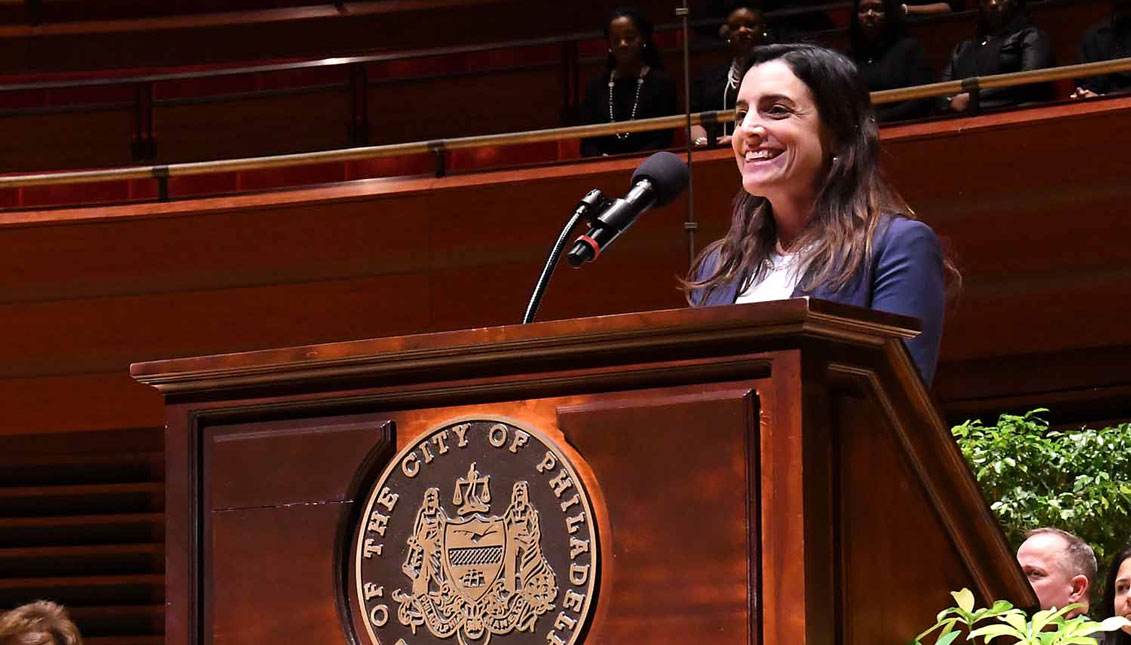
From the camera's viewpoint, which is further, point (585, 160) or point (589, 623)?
point (585, 160)

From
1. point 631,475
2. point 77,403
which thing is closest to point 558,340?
point 631,475

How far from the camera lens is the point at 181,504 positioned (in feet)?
5.22

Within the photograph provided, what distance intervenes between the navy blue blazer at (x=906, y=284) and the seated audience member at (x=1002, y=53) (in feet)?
13.6

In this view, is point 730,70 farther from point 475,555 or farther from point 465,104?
point 475,555

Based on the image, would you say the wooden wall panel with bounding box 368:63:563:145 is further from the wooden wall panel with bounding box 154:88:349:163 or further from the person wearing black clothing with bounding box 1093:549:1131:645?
the person wearing black clothing with bounding box 1093:549:1131:645

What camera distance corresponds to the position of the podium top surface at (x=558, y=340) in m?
1.38

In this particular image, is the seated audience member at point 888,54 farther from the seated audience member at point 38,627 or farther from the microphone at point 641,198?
the microphone at point 641,198

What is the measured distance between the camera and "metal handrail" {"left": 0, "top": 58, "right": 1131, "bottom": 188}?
5410 mm

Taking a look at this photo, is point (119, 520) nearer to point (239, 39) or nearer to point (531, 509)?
point (239, 39)

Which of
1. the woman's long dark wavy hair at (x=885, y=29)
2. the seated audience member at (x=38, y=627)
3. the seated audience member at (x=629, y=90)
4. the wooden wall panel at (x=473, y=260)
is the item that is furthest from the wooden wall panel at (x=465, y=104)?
the seated audience member at (x=38, y=627)

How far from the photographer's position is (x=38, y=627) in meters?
4.31

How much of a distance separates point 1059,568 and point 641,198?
1.79 m

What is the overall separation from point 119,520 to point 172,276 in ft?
3.75

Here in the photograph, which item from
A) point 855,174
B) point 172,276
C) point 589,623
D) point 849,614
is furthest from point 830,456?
point 172,276
